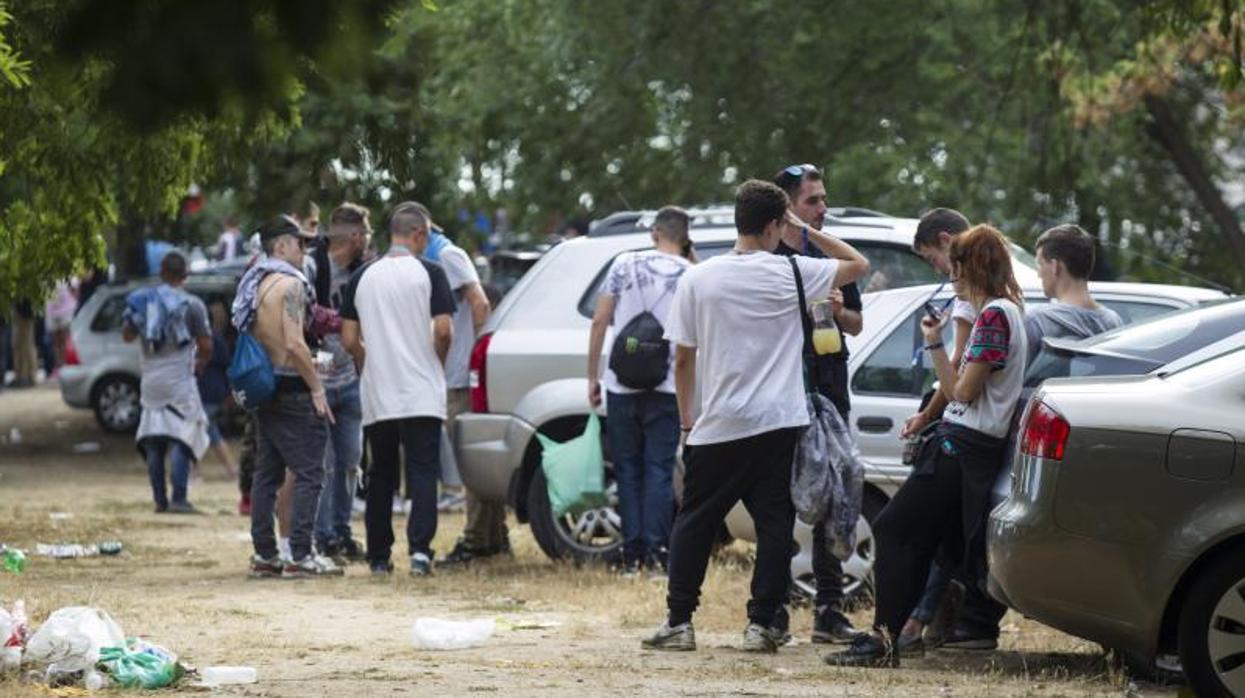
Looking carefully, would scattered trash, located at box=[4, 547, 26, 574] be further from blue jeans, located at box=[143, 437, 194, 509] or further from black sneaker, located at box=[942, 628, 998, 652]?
black sneaker, located at box=[942, 628, 998, 652]

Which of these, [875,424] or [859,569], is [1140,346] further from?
[859,569]

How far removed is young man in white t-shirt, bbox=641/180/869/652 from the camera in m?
8.81

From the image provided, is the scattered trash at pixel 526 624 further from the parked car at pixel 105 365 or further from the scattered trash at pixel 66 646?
the parked car at pixel 105 365

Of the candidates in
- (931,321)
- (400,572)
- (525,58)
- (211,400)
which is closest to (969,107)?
(525,58)

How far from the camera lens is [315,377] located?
11.8m

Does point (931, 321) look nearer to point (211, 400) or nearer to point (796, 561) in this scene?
point (796, 561)

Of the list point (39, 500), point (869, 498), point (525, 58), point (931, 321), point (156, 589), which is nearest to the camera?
point (931, 321)

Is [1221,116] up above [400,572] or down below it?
above

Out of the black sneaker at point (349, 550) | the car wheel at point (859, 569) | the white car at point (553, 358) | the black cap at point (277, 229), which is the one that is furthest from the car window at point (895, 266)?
the black sneaker at point (349, 550)

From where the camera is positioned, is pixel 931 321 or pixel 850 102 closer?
pixel 931 321

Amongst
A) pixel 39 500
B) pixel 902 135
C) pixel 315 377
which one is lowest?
pixel 39 500

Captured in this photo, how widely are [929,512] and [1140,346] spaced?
0.97 meters

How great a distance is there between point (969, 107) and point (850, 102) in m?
1.23

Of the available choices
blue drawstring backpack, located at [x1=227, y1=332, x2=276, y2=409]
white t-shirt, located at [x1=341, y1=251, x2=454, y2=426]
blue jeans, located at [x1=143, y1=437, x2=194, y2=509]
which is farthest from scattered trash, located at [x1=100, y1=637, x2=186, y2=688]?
blue jeans, located at [x1=143, y1=437, x2=194, y2=509]
